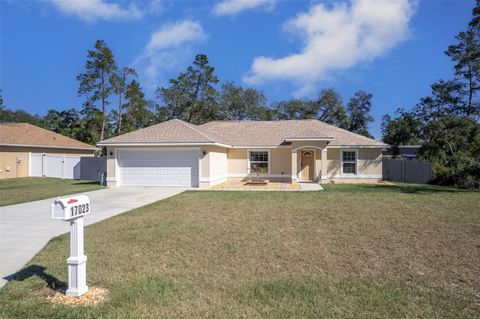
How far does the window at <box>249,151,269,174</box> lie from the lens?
23797 mm

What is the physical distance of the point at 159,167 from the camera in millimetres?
19438

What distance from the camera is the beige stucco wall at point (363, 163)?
2242 centimetres

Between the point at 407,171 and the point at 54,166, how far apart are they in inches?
1138

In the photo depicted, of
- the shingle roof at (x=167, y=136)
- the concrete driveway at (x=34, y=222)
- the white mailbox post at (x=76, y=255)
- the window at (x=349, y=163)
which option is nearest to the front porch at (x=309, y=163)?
the window at (x=349, y=163)

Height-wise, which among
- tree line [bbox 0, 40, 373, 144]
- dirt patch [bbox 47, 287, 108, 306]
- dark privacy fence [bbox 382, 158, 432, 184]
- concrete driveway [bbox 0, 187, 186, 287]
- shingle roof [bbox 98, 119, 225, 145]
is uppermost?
tree line [bbox 0, 40, 373, 144]

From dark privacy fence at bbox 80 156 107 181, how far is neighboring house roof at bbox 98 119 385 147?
6109mm

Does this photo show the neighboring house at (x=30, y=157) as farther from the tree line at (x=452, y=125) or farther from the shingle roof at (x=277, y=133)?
the tree line at (x=452, y=125)

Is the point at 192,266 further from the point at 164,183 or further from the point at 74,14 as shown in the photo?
the point at 74,14

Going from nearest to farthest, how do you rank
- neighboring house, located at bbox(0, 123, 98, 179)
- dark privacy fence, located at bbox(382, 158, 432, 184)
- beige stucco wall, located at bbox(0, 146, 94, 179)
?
dark privacy fence, located at bbox(382, 158, 432, 184) → beige stucco wall, located at bbox(0, 146, 94, 179) → neighboring house, located at bbox(0, 123, 98, 179)

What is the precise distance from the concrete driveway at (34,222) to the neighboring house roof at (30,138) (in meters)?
16.4

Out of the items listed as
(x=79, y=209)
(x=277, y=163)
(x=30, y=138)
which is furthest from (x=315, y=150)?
(x=30, y=138)

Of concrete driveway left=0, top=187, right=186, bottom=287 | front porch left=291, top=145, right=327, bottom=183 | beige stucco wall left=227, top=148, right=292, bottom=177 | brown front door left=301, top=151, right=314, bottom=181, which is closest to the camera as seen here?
concrete driveway left=0, top=187, right=186, bottom=287

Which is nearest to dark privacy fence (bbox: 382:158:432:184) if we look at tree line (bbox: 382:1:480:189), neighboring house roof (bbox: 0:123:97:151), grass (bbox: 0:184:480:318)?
tree line (bbox: 382:1:480:189)

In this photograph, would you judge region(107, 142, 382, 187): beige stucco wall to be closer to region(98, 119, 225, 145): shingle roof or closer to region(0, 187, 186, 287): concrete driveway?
region(98, 119, 225, 145): shingle roof
